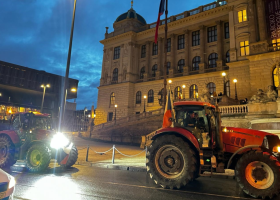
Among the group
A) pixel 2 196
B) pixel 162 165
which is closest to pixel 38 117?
pixel 162 165

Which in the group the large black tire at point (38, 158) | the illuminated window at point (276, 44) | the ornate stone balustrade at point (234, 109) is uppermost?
the illuminated window at point (276, 44)

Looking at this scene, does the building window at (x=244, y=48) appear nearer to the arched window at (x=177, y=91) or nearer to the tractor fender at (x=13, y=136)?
the arched window at (x=177, y=91)

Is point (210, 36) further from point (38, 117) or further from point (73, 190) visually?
point (73, 190)

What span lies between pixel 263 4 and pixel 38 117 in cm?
3156

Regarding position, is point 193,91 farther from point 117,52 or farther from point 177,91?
point 117,52

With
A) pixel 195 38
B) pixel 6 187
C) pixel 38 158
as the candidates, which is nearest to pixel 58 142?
pixel 38 158

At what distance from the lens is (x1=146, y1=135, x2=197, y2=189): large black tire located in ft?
19.2

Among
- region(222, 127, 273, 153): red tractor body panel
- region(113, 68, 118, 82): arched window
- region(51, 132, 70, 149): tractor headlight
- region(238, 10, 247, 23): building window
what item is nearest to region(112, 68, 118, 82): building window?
region(113, 68, 118, 82): arched window

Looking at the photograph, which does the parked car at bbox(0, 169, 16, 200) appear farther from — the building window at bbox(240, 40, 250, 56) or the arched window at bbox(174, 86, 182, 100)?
the arched window at bbox(174, 86, 182, 100)

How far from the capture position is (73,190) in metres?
5.89

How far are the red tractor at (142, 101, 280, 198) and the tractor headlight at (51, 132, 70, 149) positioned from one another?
17.0 feet

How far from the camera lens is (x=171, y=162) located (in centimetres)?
627

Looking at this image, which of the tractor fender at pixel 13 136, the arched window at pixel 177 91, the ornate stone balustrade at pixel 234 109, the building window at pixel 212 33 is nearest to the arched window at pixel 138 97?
the arched window at pixel 177 91

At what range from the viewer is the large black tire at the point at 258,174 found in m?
5.10
